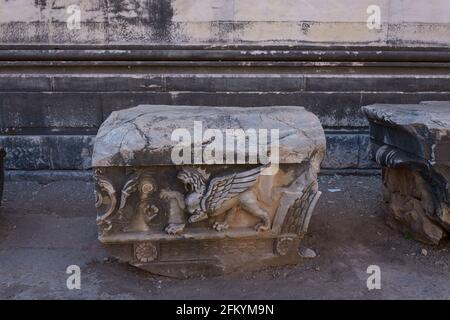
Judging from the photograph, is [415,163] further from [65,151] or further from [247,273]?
[65,151]

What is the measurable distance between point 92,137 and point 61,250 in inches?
73.4

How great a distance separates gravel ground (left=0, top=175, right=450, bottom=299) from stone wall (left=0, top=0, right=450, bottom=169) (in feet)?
3.52

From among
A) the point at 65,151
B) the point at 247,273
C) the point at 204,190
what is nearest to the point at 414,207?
the point at 247,273

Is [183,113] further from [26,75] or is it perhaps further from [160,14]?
[26,75]

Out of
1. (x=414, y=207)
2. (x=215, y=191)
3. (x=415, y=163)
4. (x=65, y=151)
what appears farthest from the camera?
(x=65, y=151)

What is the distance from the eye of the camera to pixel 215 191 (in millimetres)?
3057

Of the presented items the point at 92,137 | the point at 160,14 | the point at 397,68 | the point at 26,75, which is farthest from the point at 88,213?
the point at 397,68

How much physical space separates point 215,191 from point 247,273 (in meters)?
0.67

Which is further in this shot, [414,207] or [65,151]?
[65,151]

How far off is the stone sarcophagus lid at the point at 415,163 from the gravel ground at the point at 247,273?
7.1 inches

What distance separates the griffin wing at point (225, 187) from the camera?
3.06m

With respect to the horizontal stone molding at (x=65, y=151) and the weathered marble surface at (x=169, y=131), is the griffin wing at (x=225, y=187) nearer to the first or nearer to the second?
the weathered marble surface at (x=169, y=131)

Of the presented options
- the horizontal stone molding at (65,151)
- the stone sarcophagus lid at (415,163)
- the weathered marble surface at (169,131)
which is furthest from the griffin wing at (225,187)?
the horizontal stone molding at (65,151)

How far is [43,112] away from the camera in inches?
209
